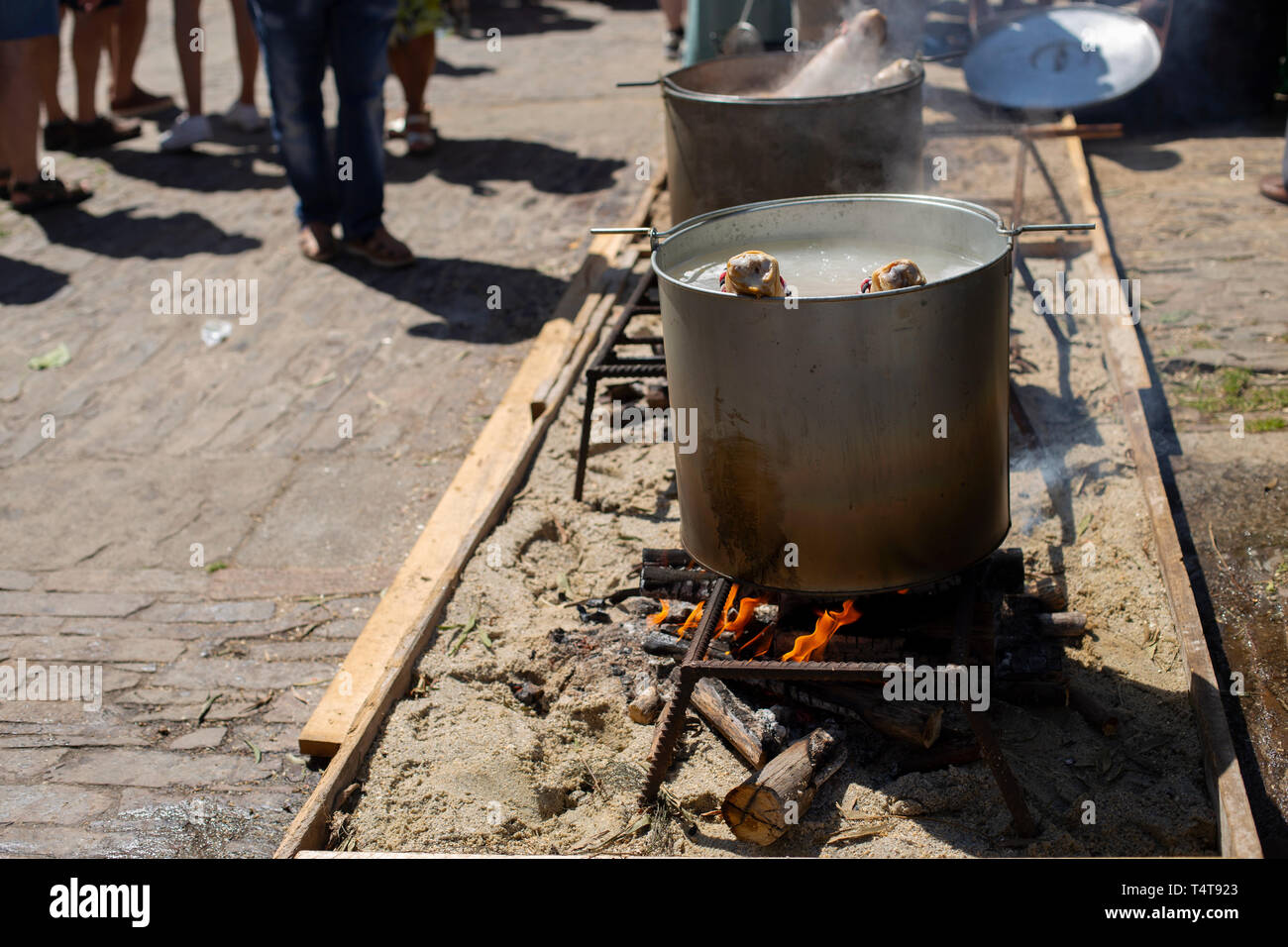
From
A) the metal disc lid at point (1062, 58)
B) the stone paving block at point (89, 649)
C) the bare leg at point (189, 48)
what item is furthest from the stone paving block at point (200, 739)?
the bare leg at point (189, 48)

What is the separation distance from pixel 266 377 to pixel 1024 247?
4305 millimetres

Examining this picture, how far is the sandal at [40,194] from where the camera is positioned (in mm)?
8141

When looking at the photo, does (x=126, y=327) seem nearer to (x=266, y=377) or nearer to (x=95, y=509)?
(x=266, y=377)

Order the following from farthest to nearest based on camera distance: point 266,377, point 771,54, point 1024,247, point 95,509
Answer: point 1024,247
point 266,377
point 771,54
point 95,509

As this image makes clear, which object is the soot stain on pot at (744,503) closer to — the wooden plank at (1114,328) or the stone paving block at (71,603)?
the wooden plank at (1114,328)

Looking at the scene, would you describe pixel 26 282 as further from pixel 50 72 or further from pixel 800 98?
pixel 800 98

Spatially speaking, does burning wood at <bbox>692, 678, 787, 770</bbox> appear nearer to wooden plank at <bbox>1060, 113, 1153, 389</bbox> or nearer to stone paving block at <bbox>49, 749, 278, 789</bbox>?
stone paving block at <bbox>49, 749, 278, 789</bbox>

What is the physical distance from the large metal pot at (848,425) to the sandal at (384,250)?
4.27 meters

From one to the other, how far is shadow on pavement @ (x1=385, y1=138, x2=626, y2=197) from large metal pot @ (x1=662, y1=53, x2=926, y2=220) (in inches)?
144

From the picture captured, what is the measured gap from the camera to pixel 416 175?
8781 mm

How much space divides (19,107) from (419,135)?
2.86 meters
